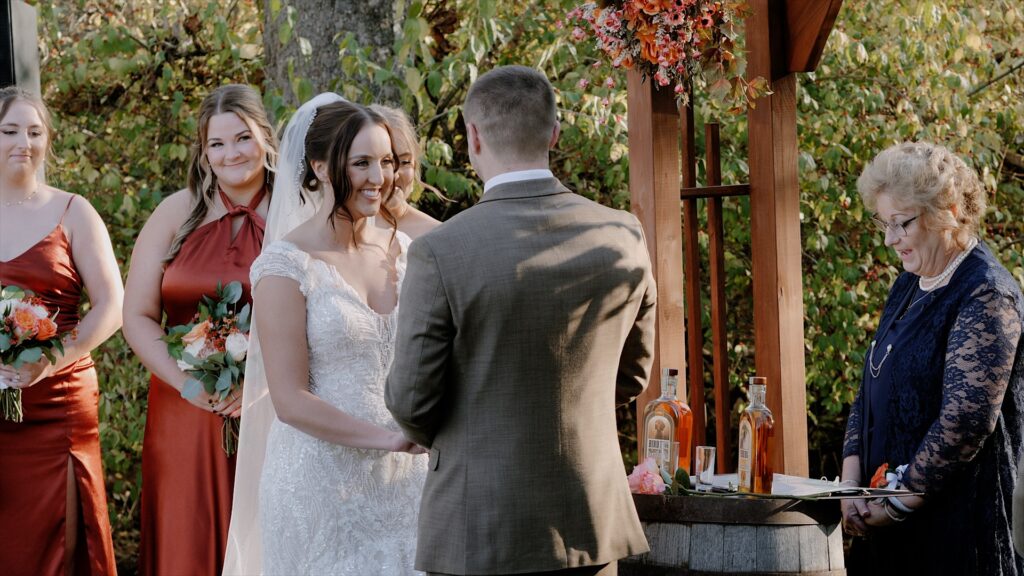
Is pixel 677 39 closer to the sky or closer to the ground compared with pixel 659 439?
closer to the sky

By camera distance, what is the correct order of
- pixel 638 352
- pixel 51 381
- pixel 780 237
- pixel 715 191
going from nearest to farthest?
1. pixel 638 352
2. pixel 780 237
3. pixel 715 191
4. pixel 51 381

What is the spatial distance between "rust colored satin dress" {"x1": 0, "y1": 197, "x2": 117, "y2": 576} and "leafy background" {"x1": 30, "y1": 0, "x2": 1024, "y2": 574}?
1.64 m

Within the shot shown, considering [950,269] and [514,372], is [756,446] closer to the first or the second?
[950,269]

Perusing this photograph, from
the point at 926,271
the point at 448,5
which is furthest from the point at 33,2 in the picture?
the point at 926,271

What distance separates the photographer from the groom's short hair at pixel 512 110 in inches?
96.0

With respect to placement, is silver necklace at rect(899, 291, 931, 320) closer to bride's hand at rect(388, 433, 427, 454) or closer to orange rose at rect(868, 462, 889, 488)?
orange rose at rect(868, 462, 889, 488)

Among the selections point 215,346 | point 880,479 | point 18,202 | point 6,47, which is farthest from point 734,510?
point 6,47

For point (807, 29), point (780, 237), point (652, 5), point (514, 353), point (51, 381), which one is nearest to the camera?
point (514, 353)

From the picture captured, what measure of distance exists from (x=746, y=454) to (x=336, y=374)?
1.11 meters

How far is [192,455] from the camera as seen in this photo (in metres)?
4.04

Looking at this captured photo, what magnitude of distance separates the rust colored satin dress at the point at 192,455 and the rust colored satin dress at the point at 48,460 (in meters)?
0.33

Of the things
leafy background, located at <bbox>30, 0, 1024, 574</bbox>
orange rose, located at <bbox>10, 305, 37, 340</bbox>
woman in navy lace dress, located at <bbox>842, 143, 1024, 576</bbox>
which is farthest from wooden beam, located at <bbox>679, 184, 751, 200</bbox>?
orange rose, located at <bbox>10, 305, 37, 340</bbox>

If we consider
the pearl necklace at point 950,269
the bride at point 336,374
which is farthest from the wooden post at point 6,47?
the pearl necklace at point 950,269

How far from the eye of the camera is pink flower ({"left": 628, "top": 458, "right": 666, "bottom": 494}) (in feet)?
9.61
